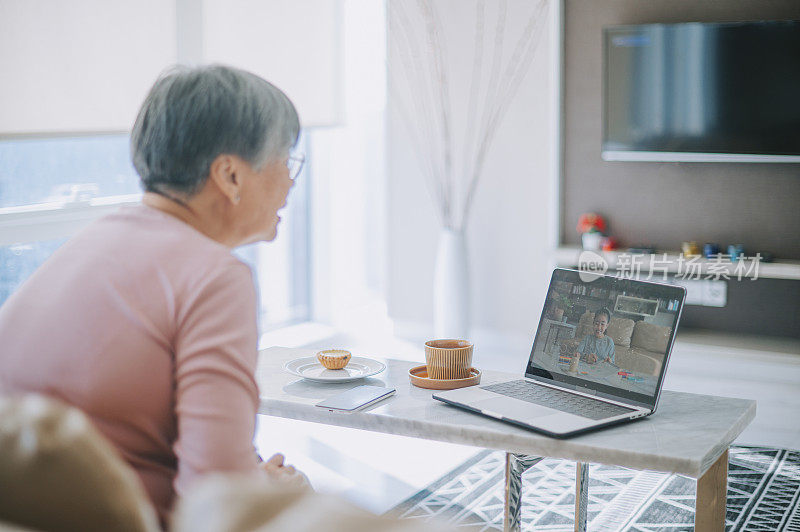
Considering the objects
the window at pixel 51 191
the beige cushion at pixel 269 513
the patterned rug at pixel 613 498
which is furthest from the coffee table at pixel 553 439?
the window at pixel 51 191

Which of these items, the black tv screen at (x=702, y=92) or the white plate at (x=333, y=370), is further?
the black tv screen at (x=702, y=92)

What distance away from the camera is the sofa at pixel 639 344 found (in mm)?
1740

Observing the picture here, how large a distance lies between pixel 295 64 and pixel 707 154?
85.7 inches

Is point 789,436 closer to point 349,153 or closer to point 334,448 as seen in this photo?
point 334,448

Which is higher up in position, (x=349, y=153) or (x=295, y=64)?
(x=295, y=64)

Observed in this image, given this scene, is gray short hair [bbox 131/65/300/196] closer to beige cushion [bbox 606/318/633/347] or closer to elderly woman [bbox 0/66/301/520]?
elderly woman [bbox 0/66/301/520]

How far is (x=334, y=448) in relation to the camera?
11.3ft

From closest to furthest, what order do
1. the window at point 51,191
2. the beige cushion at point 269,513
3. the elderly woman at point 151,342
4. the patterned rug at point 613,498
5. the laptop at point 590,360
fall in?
the beige cushion at point 269,513 → the elderly woman at point 151,342 → the laptop at point 590,360 → the patterned rug at point 613,498 → the window at point 51,191

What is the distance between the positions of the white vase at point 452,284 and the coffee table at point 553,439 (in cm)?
277

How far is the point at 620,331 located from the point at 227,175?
874 mm

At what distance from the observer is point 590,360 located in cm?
184

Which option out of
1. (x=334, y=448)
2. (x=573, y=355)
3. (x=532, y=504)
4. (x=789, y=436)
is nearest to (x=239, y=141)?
(x=573, y=355)

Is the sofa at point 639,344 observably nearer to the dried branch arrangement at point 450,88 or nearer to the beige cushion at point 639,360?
the beige cushion at point 639,360

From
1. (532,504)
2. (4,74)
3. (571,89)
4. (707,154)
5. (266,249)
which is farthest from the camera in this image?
(266,249)
